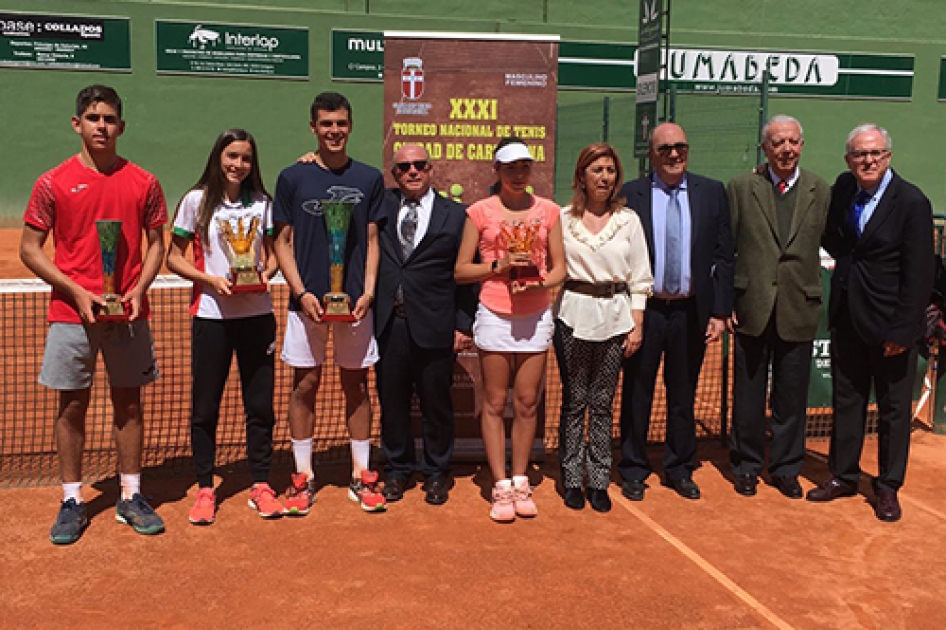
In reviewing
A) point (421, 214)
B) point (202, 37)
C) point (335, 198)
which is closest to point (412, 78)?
point (421, 214)

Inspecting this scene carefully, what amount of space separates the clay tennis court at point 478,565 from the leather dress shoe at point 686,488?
0.10 m

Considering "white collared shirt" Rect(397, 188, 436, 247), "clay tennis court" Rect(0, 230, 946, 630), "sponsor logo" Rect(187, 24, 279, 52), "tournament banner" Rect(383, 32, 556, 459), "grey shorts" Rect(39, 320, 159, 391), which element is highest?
"sponsor logo" Rect(187, 24, 279, 52)

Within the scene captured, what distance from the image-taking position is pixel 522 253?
469cm

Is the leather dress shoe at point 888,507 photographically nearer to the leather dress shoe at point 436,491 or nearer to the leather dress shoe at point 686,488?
the leather dress shoe at point 686,488

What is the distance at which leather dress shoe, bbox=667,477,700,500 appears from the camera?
18.0 feet

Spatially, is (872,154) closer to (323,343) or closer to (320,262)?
(320,262)

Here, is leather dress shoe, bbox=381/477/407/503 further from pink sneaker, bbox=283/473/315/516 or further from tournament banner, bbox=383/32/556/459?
tournament banner, bbox=383/32/556/459

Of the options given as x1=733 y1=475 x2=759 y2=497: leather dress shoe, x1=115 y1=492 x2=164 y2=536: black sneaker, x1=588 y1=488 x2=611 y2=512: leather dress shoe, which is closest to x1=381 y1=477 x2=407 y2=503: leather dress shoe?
x1=588 y1=488 x2=611 y2=512: leather dress shoe

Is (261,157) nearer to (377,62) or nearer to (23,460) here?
(377,62)

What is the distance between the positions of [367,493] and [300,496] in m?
0.38

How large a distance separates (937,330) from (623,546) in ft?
11.8

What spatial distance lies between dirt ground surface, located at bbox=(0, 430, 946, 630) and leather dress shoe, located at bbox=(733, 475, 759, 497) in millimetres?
56

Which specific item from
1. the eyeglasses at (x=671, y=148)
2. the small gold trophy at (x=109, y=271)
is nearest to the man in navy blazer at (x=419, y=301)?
the eyeglasses at (x=671, y=148)

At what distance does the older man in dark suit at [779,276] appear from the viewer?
5305 millimetres
